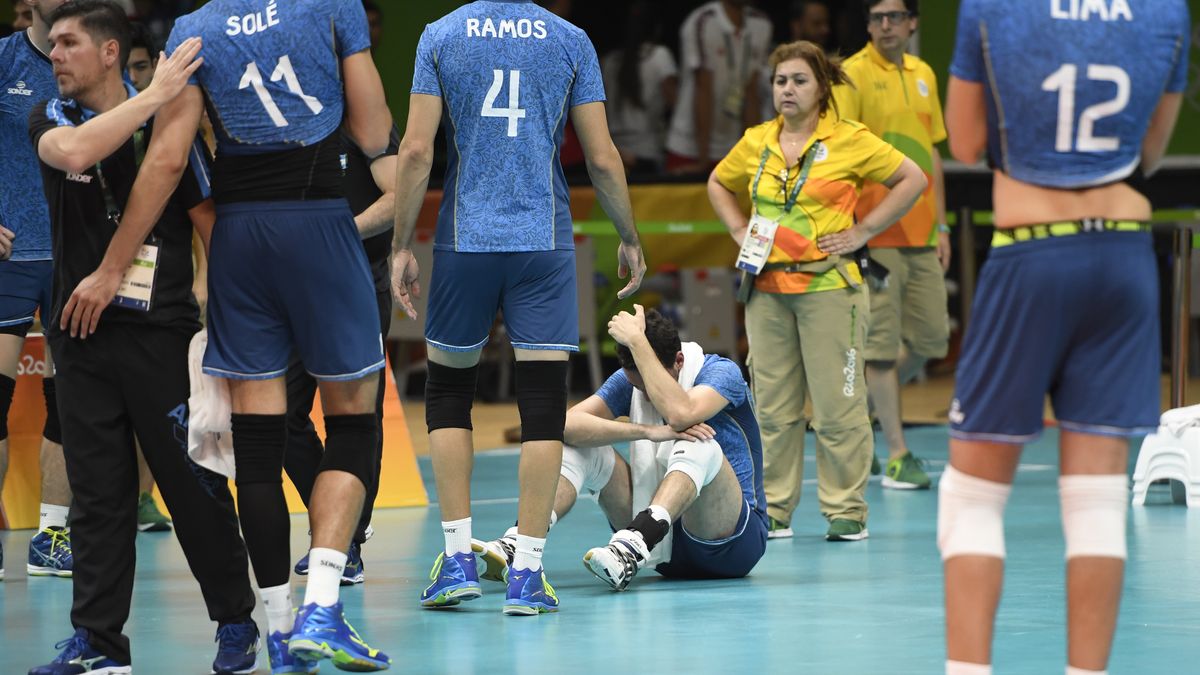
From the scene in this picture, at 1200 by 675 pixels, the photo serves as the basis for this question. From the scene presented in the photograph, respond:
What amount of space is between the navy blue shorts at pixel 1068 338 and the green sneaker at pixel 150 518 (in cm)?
473

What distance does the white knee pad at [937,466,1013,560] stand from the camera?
3.59m

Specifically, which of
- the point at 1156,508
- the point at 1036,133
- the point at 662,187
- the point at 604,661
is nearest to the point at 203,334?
the point at 604,661

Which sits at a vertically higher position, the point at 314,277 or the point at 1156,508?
the point at 314,277

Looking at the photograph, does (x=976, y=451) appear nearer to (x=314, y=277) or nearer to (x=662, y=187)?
(x=314, y=277)

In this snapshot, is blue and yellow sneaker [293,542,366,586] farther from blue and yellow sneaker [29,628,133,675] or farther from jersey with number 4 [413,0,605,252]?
blue and yellow sneaker [29,628,133,675]

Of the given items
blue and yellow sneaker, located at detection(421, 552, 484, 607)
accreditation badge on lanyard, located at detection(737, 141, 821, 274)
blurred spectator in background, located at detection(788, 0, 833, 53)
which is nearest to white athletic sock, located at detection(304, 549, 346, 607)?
blue and yellow sneaker, located at detection(421, 552, 484, 607)

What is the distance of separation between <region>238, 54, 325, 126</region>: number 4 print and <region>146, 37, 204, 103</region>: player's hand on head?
0.39 ft

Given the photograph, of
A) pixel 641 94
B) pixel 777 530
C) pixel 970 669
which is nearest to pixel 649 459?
pixel 777 530

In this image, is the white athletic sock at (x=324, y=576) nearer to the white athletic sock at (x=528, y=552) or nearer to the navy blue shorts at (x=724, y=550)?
the white athletic sock at (x=528, y=552)

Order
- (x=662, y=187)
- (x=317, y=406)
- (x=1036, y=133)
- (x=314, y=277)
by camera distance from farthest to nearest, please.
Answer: (x=662, y=187) → (x=317, y=406) → (x=314, y=277) → (x=1036, y=133)

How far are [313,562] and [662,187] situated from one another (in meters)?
8.65

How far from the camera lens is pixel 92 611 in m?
4.32

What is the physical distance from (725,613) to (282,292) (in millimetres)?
1800

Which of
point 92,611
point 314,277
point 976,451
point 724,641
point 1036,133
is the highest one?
point 1036,133
